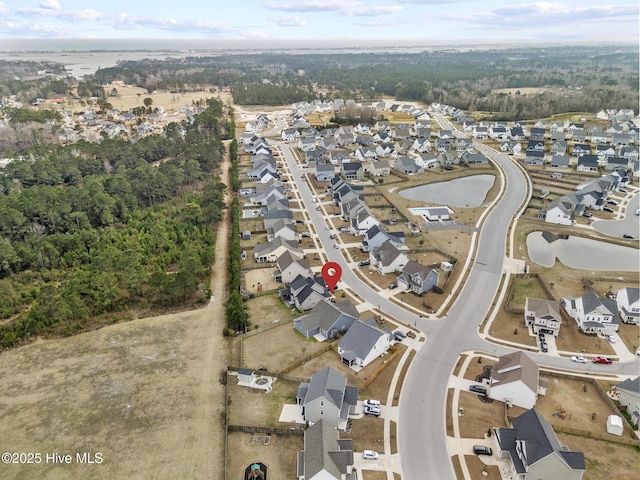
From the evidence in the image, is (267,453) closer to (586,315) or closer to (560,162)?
(586,315)

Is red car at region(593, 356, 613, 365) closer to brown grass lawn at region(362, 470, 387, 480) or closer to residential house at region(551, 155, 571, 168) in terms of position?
brown grass lawn at region(362, 470, 387, 480)

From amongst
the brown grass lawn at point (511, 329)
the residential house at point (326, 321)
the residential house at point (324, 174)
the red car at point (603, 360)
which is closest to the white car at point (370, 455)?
the residential house at point (326, 321)

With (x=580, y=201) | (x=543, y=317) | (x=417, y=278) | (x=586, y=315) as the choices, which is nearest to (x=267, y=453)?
(x=417, y=278)

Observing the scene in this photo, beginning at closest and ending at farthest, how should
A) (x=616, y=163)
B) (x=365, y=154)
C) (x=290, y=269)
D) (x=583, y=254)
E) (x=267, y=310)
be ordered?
1. (x=267, y=310)
2. (x=290, y=269)
3. (x=583, y=254)
4. (x=616, y=163)
5. (x=365, y=154)

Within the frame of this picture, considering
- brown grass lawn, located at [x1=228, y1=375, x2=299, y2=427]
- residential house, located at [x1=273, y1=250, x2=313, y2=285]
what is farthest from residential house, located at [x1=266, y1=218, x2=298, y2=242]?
brown grass lawn, located at [x1=228, y1=375, x2=299, y2=427]

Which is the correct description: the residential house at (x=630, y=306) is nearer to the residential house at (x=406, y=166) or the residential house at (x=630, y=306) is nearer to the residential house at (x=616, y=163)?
the residential house at (x=406, y=166)

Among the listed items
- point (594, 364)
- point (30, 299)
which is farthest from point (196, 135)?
point (594, 364)

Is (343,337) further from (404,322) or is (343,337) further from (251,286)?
(251,286)
